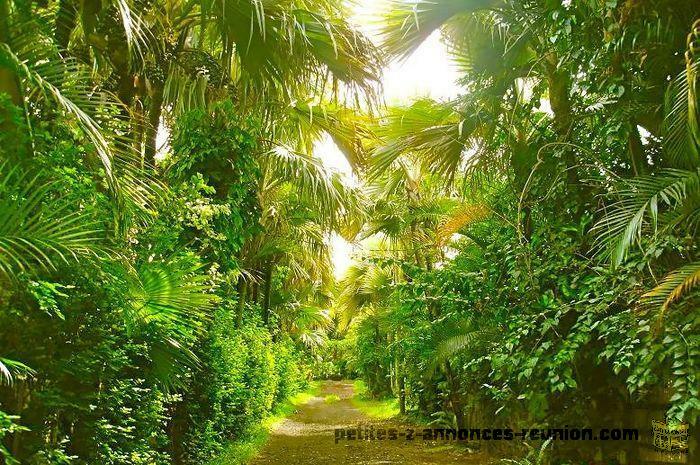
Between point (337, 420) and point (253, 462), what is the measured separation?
27.5ft

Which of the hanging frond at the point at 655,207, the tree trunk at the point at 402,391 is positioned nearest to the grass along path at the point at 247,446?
the tree trunk at the point at 402,391

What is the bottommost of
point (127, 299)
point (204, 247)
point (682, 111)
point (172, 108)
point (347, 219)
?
point (127, 299)

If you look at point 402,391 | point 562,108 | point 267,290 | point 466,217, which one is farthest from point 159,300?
point 402,391

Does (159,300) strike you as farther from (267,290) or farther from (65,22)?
(267,290)

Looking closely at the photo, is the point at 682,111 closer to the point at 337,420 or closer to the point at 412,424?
the point at 412,424

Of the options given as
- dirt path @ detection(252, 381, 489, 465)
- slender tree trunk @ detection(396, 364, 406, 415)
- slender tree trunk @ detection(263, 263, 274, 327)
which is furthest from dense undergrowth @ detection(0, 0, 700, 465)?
slender tree trunk @ detection(396, 364, 406, 415)

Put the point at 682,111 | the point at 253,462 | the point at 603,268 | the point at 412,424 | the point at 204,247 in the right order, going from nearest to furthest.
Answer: the point at 682,111, the point at 603,268, the point at 204,247, the point at 253,462, the point at 412,424

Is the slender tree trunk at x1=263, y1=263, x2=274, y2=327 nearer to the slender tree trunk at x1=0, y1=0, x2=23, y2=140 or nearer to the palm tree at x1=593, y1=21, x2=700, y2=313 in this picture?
the palm tree at x1=593, y1=21, x2=700, y2=313

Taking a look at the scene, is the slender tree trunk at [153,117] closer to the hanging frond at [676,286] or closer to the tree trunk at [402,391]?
the hanging frond at [676,286]

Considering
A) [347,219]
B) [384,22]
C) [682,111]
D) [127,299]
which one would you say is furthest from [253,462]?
[682,111]

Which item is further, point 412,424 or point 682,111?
point 412,424

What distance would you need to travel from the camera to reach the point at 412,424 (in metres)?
13.2

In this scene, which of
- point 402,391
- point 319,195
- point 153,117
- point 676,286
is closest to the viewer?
point 676,286

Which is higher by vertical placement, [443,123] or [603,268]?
[443,123]
